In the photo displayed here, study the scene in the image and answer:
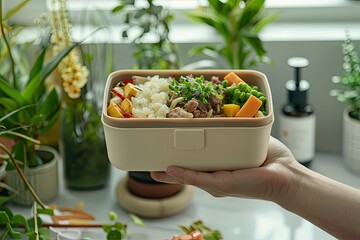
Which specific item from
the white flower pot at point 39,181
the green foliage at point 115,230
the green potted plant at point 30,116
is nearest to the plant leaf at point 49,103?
the green potted plant at point 30,116

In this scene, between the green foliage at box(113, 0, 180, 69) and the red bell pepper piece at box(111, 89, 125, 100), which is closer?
the red bell pepper piece at box(111, 89, 125, 100)

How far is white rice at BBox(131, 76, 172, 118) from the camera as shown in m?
1.16

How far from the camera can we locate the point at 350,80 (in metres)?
1.62

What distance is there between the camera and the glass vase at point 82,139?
1.59 metres

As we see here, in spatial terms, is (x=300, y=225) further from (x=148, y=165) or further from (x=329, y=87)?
(x=148, y=165)

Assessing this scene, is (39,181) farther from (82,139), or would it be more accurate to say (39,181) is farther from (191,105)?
(191,105)

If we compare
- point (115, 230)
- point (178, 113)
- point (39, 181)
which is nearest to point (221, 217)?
point (115, 230)

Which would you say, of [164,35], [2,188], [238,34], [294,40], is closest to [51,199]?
[2,188]

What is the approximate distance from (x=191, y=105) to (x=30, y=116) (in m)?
0.48

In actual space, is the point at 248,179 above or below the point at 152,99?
below

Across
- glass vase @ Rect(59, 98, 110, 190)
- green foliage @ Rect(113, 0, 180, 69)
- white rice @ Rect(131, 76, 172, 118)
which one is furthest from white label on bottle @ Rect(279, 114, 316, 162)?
white rice @ Rect(131, 76, 172, 118)

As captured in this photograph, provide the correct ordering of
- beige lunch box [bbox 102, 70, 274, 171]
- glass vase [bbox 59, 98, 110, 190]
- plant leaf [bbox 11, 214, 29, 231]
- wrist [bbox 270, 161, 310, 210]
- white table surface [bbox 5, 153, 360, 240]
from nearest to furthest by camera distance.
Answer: beige lunch box [bbox 102, 70, 274, 171]
wrist [bbox 270, 161, 310, 210]
plant leaf [bbox 11, 214, 29, 231]
white table surface [bbox 5, 153, 360, 240]
glass vase [bbox 59, 98, 110, 190]

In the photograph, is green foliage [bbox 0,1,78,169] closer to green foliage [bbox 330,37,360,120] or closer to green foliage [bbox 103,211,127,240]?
green foliage [bbox 103,211,127,240]

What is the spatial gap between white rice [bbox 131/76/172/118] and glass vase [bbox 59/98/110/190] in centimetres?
38
